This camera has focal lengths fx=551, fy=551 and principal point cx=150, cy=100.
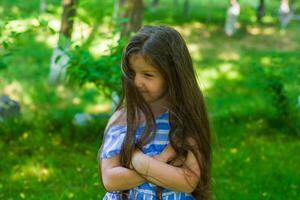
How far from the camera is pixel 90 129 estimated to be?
564 cm

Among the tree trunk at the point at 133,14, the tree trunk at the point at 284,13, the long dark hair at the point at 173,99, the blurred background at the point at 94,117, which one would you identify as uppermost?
the long dark hair at the point at 173,99

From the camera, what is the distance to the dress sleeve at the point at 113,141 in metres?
2.05

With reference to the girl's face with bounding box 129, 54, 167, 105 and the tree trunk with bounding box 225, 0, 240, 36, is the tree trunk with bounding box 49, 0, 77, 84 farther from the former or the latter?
the tree trunk with bounding box 225, 0, 240, 36

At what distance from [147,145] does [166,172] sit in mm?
134

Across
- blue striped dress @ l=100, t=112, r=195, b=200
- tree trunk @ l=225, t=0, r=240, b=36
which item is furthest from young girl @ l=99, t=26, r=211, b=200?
tree trunk @ l=225, t=0, r=240, b=36

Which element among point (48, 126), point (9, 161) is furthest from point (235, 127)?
point (9, 161)

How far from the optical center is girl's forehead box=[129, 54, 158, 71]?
1.92 m

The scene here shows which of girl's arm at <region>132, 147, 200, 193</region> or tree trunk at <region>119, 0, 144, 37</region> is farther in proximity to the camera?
tree trunk at <region>119, 0, 144, 37</region>

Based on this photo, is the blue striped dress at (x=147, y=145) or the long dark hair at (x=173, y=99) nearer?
the long dark hair at (x=173, y=99)

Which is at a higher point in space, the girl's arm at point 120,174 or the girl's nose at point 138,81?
the girl's nose at point 138,81

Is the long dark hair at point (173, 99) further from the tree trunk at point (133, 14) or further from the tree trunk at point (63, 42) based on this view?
the tree trunk at point (133, 14)

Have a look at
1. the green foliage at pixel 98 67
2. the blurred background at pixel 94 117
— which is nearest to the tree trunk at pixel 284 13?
the blurred background at pixel 94 117

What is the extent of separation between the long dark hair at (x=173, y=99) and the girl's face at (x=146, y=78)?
16 millimetres

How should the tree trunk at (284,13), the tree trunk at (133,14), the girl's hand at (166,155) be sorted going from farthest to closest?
the tree trunk at (284,13), the tree trunk at (133,14), the girl's hand at (166,155)
